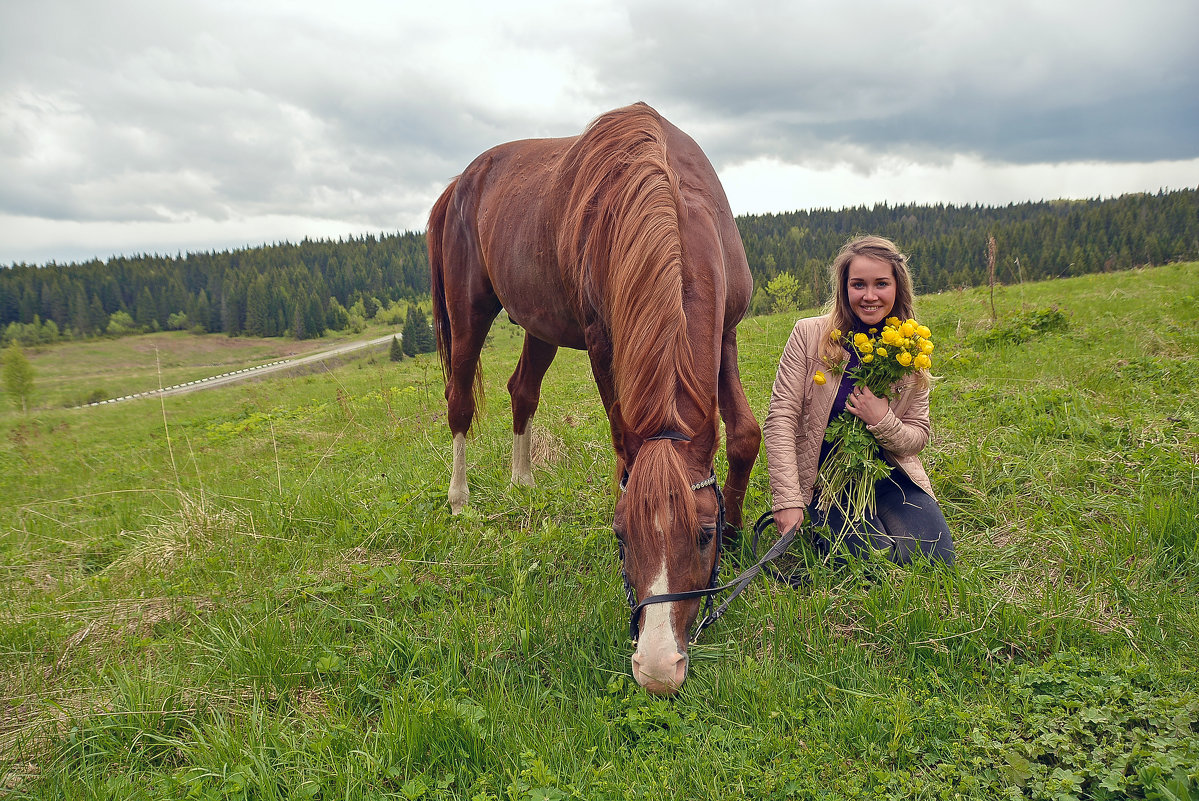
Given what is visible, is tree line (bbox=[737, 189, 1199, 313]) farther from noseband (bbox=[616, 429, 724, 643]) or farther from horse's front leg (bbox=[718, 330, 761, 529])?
noseband (bbox=[616, 429, 724, 643])

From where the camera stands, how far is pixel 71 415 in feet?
77.8

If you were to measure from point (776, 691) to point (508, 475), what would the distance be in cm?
328

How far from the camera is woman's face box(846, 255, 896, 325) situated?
10.0ft

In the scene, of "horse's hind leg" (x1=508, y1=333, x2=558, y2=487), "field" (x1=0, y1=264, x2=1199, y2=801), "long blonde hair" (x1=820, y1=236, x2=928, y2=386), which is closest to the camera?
"field" (x1=0, y1=264, x2=1199, y2=801)

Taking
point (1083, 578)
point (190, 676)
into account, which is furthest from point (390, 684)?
point (1083, 578)

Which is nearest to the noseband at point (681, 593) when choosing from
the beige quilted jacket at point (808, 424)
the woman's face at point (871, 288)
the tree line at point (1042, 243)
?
the beige quilted jacket at point (808, 424)

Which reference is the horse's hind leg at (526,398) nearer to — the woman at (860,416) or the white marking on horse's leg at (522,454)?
the white marking on horse's leg at (522,454)

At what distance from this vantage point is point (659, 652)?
6.67 ft

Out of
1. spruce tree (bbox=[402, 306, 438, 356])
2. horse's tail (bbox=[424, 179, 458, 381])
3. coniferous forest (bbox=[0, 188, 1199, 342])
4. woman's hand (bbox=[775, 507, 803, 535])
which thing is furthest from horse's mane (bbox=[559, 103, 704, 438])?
coniferous forest (bbox=[0, 188, 1199, 342])

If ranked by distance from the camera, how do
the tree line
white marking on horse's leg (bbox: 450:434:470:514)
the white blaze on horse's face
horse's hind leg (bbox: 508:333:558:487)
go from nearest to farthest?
the white blaze on horse's face < white marking on horse's leg (bbox: 450:434:470:514) < horse's hind leg (bbox: 508:333:558:487) < the tree line

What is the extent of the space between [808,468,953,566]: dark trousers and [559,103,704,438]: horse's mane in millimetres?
1400

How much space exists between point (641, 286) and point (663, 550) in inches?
40.7

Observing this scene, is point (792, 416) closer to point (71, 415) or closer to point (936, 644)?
point (936, 644)

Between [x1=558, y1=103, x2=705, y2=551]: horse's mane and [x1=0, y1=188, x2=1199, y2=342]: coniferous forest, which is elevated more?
[x1=0, y1=188, x2=1199, y2=342]: coniferous forest
